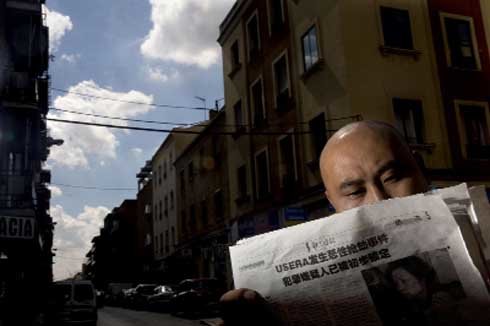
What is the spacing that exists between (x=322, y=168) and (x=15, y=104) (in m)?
21.4

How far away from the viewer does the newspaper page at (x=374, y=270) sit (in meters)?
1.37

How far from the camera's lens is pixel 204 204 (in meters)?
30.6

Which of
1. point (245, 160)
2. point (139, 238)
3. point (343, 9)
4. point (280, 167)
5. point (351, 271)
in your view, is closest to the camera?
point (351, 271)

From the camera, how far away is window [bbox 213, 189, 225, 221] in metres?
27.0

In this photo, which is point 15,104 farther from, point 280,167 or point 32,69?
point 280,167

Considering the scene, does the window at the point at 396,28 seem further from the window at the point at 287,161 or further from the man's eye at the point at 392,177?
the man's eye at the point at 392,177

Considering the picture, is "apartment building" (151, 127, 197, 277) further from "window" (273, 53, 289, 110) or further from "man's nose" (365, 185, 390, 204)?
"man's nose" (365, 185, 390, 204)

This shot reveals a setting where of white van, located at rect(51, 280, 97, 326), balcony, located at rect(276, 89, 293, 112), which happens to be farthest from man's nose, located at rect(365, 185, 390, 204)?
white van, located at rect(51, 280, 97, 326)

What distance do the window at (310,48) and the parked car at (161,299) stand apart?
1486cm

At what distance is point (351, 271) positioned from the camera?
1491 millimetres

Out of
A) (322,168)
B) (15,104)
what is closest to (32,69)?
(15,104)

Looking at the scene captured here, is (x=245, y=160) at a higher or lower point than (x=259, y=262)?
higher

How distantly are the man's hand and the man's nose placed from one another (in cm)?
69

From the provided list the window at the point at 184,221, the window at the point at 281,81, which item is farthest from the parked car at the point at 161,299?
the window at the point at 281,81
